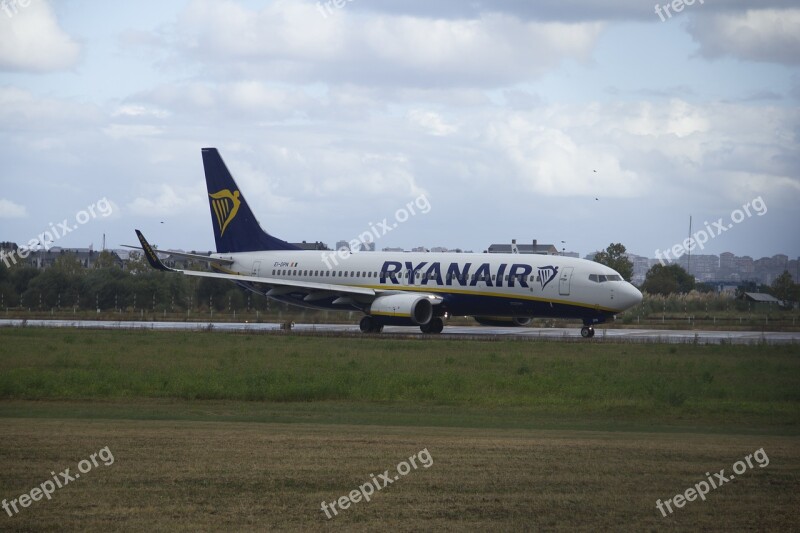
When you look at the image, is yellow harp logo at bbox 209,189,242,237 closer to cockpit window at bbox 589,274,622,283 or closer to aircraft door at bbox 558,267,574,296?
aircraft door at bbox 558,267,574,296

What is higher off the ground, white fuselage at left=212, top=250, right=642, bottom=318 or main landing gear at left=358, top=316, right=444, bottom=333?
white fuselage at left=212, top=250, right=642, bottom=318

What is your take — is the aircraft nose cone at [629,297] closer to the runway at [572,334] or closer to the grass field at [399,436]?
the runway at [572,334]

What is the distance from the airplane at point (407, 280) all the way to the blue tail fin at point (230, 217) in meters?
0.06

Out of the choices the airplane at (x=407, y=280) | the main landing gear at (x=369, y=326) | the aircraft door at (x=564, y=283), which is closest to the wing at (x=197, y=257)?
the airplane at (x=407, y=280)

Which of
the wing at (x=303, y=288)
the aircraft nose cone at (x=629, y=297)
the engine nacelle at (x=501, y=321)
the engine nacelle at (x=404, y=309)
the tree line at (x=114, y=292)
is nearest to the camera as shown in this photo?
the aircraft nose cone at (x=629, y=297)

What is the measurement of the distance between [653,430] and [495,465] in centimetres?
618

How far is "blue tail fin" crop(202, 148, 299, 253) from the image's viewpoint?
61188 mm

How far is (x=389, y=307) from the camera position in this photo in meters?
50.4

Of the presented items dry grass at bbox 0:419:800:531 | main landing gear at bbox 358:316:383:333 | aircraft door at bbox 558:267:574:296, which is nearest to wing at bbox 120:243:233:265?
main landing gear at bbox 358:316:383:333

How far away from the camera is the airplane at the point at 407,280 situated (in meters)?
48.3

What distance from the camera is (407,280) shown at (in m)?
52.8

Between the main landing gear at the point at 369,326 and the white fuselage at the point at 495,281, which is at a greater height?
the white fuselage at the point at 495,281

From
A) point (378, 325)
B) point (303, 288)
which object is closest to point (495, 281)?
point (378, 325)

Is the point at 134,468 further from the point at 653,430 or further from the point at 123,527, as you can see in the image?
the point at 653,430
